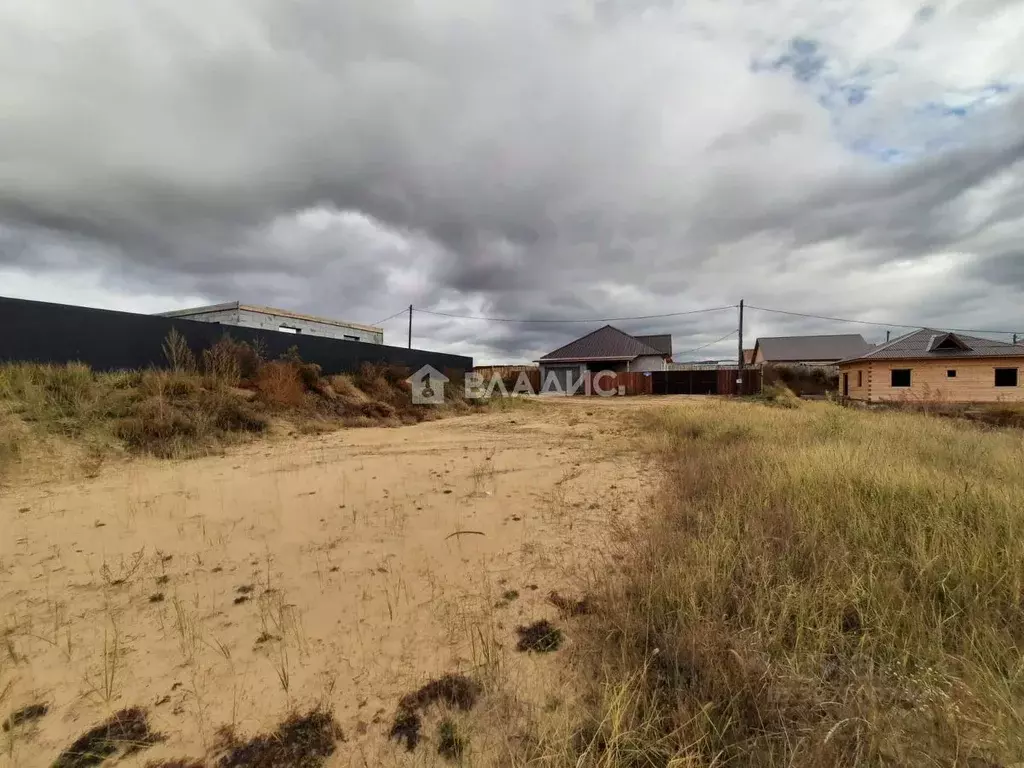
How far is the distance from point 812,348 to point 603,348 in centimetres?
2414

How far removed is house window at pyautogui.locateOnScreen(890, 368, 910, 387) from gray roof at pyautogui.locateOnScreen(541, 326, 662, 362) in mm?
14605

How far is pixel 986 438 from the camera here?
751 cm

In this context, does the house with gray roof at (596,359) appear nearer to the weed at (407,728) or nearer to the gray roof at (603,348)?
the gray roof at (603,348)

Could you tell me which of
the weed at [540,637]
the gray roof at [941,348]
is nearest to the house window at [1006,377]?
the gray roof at [941,348]

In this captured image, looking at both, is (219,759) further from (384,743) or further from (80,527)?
(80,527)

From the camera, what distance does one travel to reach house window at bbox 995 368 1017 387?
19.7 m

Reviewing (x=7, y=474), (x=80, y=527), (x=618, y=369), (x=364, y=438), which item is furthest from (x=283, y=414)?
(x=618, y=369)

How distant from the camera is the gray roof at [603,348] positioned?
112ft

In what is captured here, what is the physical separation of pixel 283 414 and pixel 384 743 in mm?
9887

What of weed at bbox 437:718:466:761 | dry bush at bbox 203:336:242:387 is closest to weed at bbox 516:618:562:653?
weed at bbox 437:718:466:761

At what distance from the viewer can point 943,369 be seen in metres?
20.5

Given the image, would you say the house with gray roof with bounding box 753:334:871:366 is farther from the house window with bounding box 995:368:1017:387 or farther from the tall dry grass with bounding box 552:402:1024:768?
the tall dry grass with bounding box 552:402:1024:768

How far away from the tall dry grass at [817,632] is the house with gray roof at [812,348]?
143 ft

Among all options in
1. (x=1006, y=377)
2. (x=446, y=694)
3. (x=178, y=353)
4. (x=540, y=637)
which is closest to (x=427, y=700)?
(x=446, y=694)
